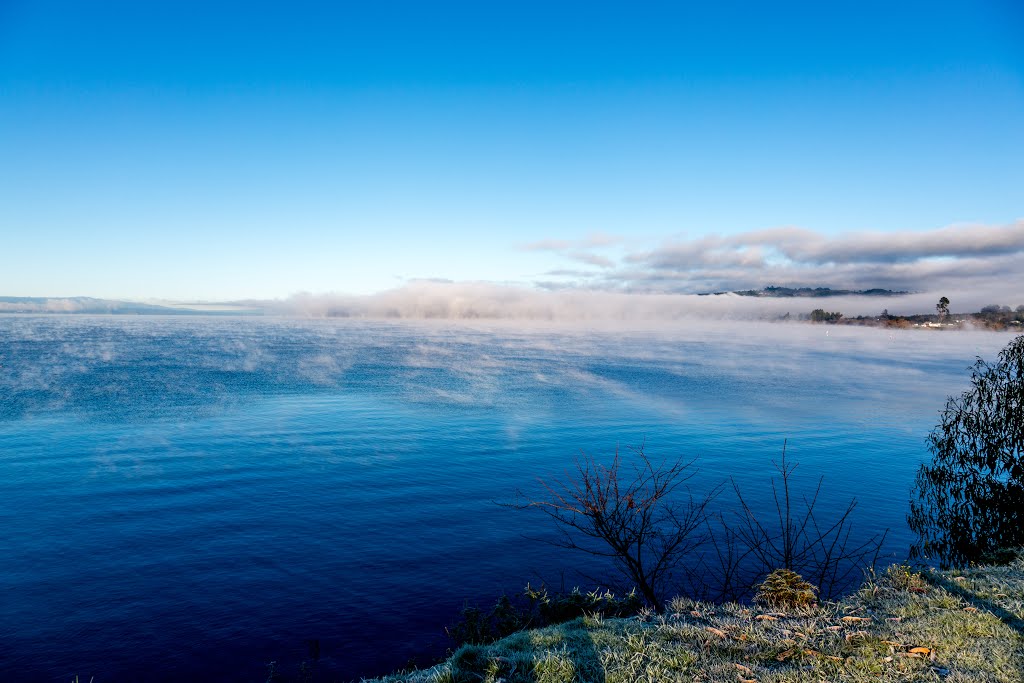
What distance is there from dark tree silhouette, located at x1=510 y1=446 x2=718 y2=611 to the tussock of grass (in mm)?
4196

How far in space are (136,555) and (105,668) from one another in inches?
352

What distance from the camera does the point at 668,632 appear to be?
11102 millimetres

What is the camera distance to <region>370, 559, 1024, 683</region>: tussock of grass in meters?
9.23

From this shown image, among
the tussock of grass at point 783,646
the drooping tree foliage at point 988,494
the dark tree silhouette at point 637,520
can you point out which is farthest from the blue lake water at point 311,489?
the tussock of grass at point 783,646

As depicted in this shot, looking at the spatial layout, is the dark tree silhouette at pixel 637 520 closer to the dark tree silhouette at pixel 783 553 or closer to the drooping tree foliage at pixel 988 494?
the dark tree silhouette at pixel 783 553

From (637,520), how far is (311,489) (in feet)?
61.9

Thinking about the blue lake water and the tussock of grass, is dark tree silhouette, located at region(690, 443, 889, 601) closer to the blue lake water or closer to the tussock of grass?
the blue lake water

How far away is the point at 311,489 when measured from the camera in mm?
33281

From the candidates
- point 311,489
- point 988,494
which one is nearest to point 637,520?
point 311,489

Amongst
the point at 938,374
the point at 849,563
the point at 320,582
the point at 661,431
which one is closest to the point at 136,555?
the point at 320,582

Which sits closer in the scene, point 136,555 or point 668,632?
point 668,632

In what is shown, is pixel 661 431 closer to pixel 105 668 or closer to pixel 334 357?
pixel 105 668

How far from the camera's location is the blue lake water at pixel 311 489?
56.9ft

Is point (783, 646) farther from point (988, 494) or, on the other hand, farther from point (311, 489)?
point (988, 494)
